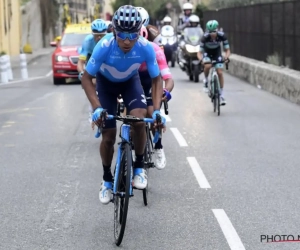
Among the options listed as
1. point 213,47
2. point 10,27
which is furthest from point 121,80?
point 10,27

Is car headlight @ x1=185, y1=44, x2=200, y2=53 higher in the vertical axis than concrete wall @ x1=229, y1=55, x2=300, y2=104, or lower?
higher

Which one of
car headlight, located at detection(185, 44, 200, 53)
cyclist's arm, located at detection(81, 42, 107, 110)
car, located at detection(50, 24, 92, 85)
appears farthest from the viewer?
car headlight, located at detection(185, 44, 200, 53)

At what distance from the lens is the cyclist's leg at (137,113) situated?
7.14 meters

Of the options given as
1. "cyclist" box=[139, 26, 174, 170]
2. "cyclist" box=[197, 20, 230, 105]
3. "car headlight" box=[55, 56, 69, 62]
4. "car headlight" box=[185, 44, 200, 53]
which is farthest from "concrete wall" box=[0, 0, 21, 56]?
"cyclist" box=[139, 26, 174, 170]

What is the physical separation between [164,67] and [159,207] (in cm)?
163

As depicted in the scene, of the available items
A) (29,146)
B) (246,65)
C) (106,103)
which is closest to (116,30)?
(106,103)

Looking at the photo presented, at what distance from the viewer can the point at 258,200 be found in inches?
325

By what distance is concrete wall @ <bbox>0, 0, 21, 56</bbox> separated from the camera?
44.7 m

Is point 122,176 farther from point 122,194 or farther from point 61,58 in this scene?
point 61,58

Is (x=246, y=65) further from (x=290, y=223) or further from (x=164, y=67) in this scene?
(x=290, y=223)

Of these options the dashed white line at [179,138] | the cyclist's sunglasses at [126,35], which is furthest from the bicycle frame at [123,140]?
the dashed white line at [179,138]

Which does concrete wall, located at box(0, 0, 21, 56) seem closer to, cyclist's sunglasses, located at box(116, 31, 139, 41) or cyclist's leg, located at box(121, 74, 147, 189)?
cyclist's leg, located at box(121, 74, 147, 189)

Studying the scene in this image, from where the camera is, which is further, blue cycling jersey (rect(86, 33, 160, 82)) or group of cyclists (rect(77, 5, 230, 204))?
blue cycling jersey (rect(86, 33, 160, 82))

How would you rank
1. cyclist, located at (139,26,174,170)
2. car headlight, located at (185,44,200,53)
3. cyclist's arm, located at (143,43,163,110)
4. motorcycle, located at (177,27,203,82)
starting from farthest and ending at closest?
car headlight, located at (185,44,200,53) < motorcycle, located at (177,27,203,82) < cyclist, located at (139,26,174,170) < cyclist's arm, located at (143,43,163,110)
